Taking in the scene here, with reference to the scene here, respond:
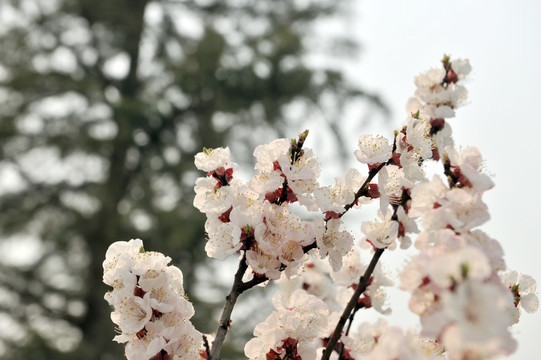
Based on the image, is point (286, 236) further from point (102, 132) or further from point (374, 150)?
point (102, 132)

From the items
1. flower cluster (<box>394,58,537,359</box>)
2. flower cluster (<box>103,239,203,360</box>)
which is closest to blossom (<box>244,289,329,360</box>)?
flower cluster (<box>103,239,203,360</box>)

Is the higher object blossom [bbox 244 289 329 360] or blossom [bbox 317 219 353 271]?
blossom [bbox 317 219 353 271]

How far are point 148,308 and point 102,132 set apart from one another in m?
4.52

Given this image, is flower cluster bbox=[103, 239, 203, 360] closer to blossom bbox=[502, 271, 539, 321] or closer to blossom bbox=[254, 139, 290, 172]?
blossom bbox=[254, 139, 290, 172]

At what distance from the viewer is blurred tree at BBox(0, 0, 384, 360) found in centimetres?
455

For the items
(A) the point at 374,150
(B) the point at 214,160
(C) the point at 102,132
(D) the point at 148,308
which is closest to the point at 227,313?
(D) the point at 148,308

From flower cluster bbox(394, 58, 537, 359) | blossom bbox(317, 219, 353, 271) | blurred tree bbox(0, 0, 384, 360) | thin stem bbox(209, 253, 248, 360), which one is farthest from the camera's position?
blurred tree bbox(0, 0, 384, 360)

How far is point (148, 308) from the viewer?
77 centimetres

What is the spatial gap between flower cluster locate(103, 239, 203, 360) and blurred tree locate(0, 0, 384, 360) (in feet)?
11.4

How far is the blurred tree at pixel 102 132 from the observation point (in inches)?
179

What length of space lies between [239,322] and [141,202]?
147 centimetres

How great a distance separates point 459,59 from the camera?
123 cm

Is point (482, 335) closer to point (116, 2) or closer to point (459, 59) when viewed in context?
point (459, 59)

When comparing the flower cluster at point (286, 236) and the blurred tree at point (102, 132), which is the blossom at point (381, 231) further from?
the blurred tree at point (102, 132)
